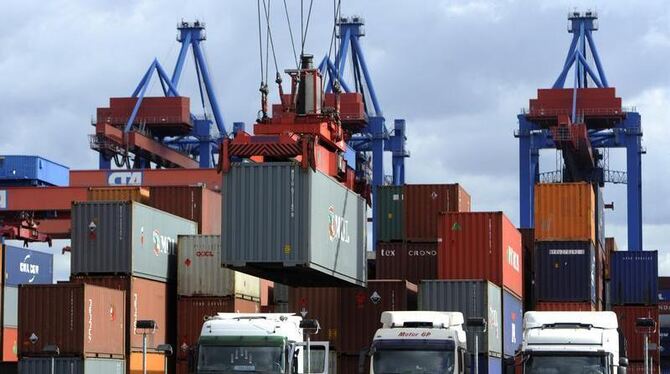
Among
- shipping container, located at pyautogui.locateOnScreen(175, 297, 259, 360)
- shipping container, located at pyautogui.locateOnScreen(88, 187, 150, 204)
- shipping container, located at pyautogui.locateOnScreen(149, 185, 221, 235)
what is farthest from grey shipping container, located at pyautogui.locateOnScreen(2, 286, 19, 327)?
shipping container, located at pyautogui.locateOnScreen(175, 297, 259, 360)

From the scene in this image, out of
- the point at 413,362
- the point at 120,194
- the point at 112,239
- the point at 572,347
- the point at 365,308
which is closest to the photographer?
the point at 572,347

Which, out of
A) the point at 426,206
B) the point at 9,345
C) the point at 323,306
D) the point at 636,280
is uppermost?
the point at 426,206

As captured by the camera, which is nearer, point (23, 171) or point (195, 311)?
point (195, 311)

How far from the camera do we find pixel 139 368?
45250 mm

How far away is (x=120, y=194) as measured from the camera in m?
51.9

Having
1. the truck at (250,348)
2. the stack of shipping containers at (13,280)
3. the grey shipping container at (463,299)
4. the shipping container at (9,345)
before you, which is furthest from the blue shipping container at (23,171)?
the truck at (250,348)

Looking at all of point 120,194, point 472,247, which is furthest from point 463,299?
point 120,194

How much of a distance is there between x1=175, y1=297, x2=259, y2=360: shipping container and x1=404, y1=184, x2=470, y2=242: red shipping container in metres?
6.21

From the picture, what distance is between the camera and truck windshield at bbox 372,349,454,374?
33.4 metres

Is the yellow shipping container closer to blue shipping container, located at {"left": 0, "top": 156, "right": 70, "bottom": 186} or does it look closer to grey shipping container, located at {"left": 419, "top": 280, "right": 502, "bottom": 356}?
grey shipping container, located at {"left": 419, "top": 280, "right": 502, "bottom": 356}

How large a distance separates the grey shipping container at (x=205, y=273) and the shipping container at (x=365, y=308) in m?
4.77

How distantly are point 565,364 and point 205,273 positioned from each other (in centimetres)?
1735

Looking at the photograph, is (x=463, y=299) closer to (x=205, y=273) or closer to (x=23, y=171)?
(x=205, y=273)

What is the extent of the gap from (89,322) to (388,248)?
11.2 m
